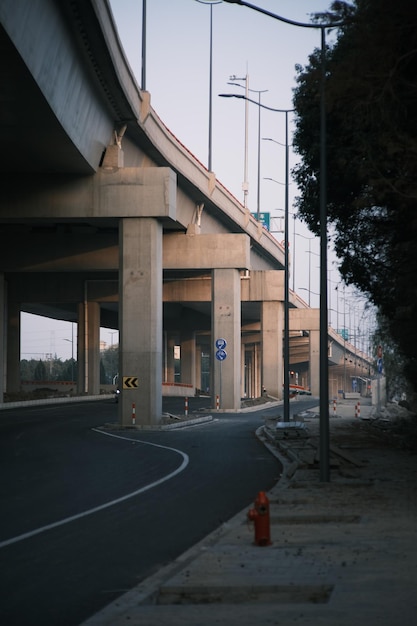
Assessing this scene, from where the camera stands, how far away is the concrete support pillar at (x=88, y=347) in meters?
80.2

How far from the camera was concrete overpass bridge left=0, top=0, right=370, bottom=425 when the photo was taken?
28.0m

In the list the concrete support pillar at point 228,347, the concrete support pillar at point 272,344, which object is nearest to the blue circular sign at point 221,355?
the concrete support pillar at point 228,347

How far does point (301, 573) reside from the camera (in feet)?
30.1

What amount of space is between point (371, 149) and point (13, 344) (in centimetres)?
6449

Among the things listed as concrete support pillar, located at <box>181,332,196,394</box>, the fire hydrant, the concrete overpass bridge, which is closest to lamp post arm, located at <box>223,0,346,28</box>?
the concrete overpass bridge

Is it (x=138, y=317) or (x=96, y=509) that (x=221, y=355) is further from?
(x=96, y=509)

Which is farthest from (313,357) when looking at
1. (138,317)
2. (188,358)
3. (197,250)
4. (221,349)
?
(138,317)

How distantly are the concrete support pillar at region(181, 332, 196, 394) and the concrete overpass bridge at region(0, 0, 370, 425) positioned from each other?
1128 inches

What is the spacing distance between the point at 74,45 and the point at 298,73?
6470 mm

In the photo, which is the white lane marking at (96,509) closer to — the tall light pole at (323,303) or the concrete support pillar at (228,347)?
the tall light pole at (323,303)

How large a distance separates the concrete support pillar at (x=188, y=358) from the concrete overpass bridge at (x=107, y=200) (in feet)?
94.0

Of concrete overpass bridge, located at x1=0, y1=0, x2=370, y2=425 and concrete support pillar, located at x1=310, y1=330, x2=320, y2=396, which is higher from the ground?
concrete overpass bridge, located at x1=0, y1=0, x2=370, y2=425

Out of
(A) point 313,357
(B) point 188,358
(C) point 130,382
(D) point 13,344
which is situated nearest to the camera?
(C) point 130,382

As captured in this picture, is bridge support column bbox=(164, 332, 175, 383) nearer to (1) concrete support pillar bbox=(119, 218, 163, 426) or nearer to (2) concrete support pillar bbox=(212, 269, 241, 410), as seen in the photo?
(2) concrete support pillar bbox=(212, 269, 241, 410)
